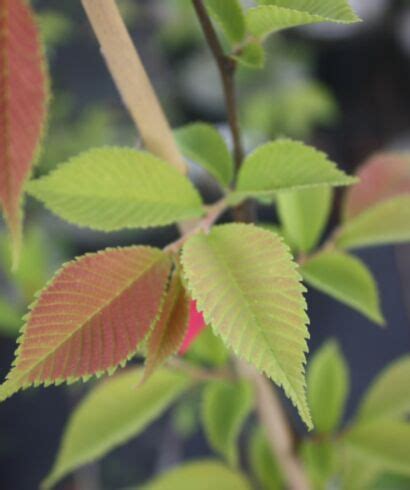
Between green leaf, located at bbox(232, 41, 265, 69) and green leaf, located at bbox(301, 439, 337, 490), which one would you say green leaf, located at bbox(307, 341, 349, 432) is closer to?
green leaf, located at bbox(301, 439, 337, 490)

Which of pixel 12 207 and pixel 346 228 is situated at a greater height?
pixel 12 207

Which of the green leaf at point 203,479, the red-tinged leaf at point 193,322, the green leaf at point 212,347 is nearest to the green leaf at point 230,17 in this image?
the red-tinged leaf at point 193,322

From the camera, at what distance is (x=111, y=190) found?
0.29 meters

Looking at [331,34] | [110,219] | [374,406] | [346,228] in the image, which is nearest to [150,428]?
[374,406]

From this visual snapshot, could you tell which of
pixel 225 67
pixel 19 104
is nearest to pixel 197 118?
pixel 225 67

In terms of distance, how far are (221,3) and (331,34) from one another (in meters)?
1.67

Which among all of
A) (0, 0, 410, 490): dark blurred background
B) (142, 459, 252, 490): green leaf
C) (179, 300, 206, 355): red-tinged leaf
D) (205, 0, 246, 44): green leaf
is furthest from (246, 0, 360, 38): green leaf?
(0, 0, 410, 490): dark blurred background

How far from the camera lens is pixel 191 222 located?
0.35 meters

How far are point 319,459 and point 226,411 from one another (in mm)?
83

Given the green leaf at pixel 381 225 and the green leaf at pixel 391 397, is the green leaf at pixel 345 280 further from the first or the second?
the green leaf at pixel 391 397

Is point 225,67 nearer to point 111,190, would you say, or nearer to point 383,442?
point 111,190

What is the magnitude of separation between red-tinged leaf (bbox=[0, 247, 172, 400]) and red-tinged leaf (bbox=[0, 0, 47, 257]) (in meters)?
0.05

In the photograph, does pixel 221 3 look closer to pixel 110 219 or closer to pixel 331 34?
pixel 110 219

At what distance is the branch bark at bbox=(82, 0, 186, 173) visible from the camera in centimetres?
27
